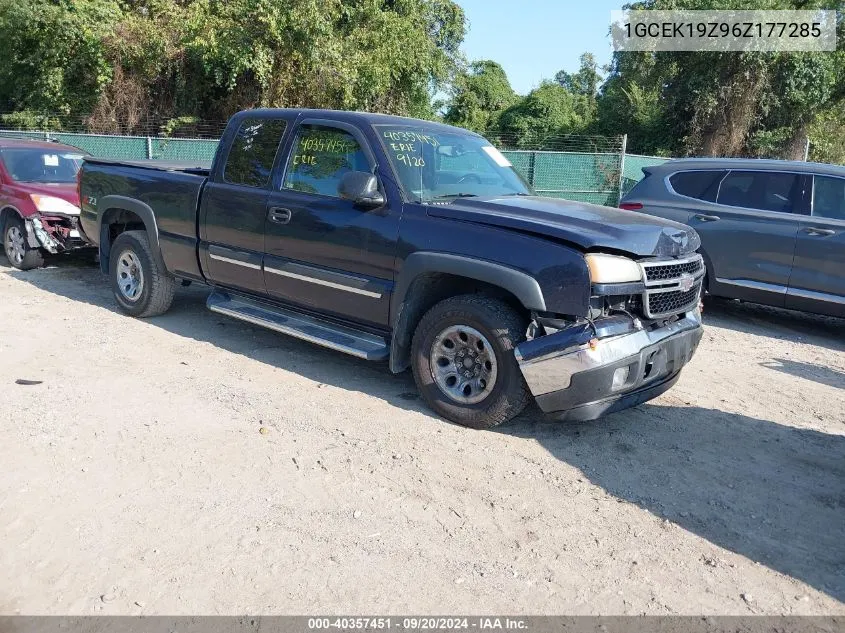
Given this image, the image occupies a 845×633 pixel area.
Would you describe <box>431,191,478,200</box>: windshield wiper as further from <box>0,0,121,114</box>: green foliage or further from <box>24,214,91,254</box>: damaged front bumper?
<box>0,0,121,114</box>: green foliage

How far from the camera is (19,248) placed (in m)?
9.26

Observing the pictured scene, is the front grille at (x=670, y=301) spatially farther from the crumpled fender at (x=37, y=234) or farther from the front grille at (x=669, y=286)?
the crumpled fender at (x=37, y=234)

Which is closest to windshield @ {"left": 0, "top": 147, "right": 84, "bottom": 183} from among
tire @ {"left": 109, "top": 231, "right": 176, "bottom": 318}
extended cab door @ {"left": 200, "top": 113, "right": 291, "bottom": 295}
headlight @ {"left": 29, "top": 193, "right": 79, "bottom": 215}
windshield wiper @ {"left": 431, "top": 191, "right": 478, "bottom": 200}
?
headlight @ {"left": 29, "top": 193, "right": 79, "bottom": 215}

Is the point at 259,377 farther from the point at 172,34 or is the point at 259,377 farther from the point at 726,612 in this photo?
the point at 172,34

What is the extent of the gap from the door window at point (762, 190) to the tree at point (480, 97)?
738 inches

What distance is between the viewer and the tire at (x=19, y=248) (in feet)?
30.0

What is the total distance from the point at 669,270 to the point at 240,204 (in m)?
3.31

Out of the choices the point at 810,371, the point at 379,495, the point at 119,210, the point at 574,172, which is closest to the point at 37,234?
the point at 119,210

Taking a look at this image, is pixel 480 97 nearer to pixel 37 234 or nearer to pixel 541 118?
pixel 541 118

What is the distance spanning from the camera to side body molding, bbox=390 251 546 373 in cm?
430

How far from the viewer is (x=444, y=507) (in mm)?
3791

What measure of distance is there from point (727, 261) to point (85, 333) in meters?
6.52

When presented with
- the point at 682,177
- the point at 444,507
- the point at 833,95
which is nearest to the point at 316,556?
the point at 444,507

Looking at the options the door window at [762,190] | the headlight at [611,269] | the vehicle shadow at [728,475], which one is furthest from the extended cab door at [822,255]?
the headlight at [611,269]
